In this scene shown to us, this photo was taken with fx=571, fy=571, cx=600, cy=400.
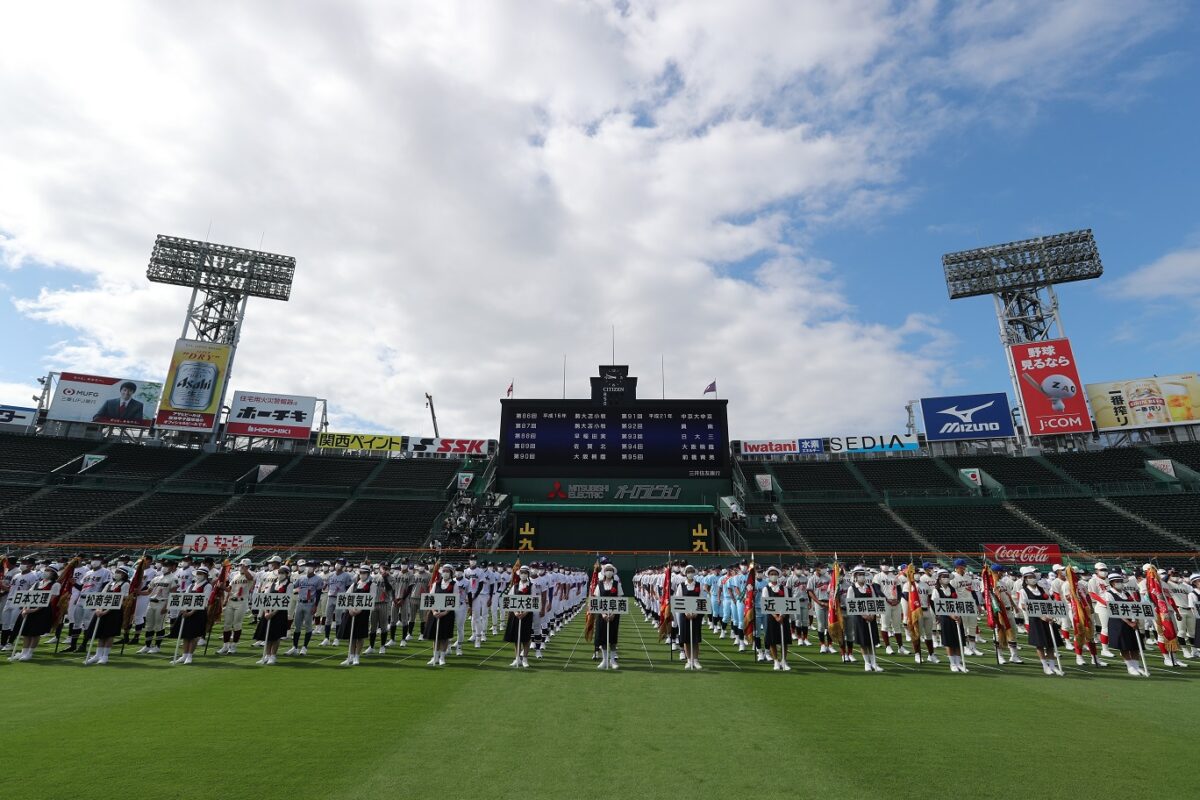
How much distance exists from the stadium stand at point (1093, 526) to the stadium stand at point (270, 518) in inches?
1963

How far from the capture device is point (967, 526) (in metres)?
39.0

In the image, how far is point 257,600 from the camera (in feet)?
46.3

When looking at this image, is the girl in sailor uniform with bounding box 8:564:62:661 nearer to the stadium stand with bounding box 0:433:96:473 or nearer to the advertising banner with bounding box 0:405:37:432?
the stadium stand with bounding box 0:433:96:473

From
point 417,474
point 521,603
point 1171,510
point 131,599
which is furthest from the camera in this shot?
point 417,474

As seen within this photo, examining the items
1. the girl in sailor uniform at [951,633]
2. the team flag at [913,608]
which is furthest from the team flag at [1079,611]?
the team flag at [913,608]

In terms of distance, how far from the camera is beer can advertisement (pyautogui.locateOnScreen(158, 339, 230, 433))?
156 feet

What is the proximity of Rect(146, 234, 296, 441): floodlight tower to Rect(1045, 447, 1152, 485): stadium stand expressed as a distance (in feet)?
224

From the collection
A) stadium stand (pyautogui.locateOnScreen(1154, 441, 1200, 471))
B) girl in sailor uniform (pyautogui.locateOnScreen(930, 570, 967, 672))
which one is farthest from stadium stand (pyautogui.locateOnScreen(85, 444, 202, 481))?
stadium stand (pyautogui.locateOnScreen(1154, 441, 1200, 471))

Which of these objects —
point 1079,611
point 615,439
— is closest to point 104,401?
point 615,439

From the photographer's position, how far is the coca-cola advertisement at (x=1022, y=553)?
33000 mm

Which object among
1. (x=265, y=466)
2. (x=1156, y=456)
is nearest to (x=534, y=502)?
(x=265, y=466)

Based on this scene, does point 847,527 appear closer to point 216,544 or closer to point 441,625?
point 441,625

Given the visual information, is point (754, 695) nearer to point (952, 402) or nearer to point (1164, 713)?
point (1164, 713)

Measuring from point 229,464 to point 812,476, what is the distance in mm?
49356
